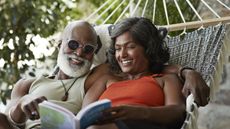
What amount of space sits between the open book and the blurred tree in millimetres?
1602

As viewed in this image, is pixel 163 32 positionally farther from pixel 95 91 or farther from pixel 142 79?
pixel 95 91

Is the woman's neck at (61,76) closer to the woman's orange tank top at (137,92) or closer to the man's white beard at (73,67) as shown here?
the man's white beard at (73,67)

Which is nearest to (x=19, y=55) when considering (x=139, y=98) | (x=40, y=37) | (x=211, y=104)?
(x=40, y=37)

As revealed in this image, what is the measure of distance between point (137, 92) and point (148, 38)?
28 cm

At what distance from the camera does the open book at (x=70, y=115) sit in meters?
1.54

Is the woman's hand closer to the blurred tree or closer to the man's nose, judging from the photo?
the man's nose

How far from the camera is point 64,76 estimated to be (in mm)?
2201

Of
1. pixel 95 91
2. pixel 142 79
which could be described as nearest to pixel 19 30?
pixel 95 91

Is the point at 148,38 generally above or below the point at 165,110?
above

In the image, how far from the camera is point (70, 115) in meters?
1.54

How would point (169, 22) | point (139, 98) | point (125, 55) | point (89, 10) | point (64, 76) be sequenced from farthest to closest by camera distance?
point (89, 10) < point (169, 22) < point (64, 76) < point (125, 55) < point (139, 98)

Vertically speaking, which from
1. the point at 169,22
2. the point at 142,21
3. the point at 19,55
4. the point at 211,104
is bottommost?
the point at 211,104

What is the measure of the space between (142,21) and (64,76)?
1.46 feet

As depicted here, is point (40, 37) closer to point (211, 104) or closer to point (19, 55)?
point (19, 55)
